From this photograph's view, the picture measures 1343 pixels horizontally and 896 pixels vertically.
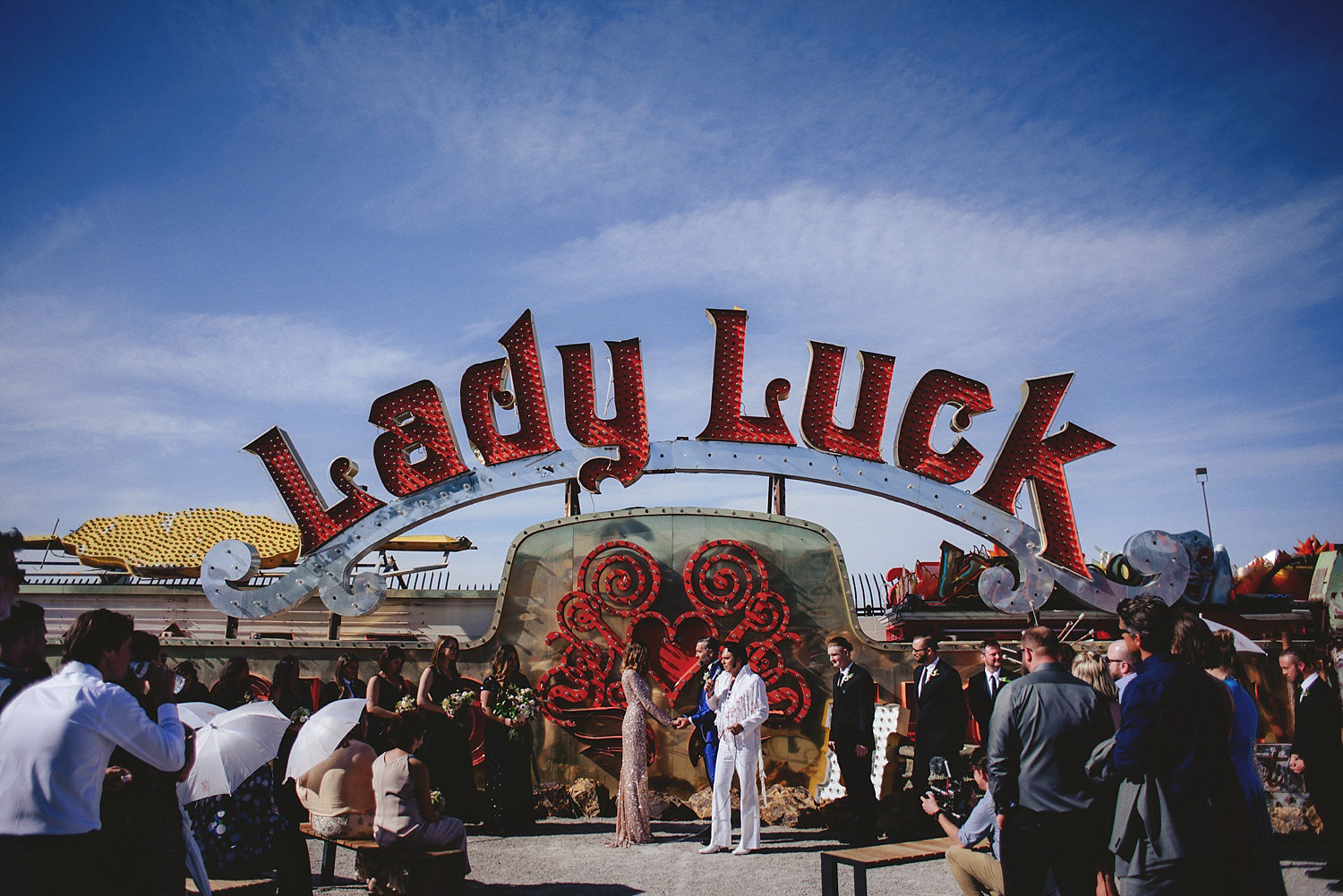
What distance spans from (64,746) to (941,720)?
275 inches

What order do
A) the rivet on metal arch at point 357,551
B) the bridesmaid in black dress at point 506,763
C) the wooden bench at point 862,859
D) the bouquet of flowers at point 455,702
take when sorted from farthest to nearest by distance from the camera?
the rivet on metal arch at point 357,551, the bridesmaid in black dress at point 506,763, the bouquet of flowers at point 455,702, the wooden bench at point 862,859

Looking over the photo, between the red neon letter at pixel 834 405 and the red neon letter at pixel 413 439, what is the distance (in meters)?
4.94

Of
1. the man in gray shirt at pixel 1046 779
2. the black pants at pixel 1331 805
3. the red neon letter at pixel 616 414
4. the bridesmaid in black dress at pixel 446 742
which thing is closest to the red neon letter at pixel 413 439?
the red neon letter at pixel 616 414

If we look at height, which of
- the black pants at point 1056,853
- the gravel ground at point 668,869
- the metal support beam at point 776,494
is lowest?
the gravel ground at point 668,869

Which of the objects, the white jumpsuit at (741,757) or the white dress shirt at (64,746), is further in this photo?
the white jumpsuit at (741,757)

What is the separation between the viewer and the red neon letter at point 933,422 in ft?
42.2

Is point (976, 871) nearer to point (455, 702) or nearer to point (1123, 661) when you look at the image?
point (1123, 661)

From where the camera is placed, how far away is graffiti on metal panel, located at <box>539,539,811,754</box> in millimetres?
11852

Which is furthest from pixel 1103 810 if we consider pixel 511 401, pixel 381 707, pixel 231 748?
pixel 511 401

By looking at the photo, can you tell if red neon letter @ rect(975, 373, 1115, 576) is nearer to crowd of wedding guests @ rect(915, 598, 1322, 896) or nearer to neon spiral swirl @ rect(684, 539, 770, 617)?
neon spiral swirl @ rect(684, 539, 770, 617)

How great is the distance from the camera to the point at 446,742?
1002 cm

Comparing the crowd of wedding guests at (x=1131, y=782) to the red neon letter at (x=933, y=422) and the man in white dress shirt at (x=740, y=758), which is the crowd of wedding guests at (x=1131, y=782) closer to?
the man in white dress shirt at (x=740, y=758)

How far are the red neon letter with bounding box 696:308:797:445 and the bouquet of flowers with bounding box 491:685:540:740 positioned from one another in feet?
14.3

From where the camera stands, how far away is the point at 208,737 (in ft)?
18.5
